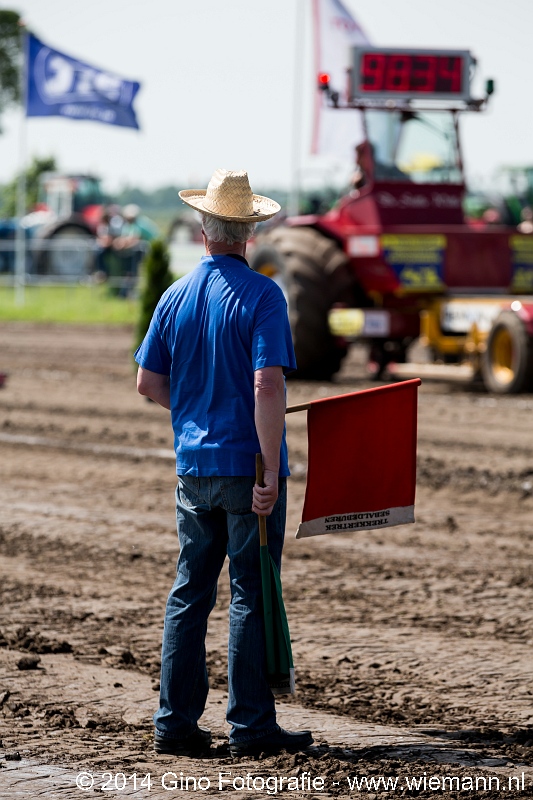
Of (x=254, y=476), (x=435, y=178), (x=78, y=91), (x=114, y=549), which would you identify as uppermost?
(x=78, y=91)

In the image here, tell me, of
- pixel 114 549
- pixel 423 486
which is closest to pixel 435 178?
pixel 423 486

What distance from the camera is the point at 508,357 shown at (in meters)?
12.9

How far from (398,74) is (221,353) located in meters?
10.3

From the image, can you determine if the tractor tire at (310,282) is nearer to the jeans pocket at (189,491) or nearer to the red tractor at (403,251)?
the red tractor at (403,251)

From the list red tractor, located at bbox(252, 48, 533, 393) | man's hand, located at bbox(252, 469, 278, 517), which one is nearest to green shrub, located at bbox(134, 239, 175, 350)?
red tractor, located at bbox(252, 48, 533, 393)

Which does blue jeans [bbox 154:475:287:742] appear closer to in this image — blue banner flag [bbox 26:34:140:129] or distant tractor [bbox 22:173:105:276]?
blue banner flag [bbox 26:34:140:129]

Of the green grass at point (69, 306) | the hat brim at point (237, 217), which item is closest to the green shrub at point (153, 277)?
the hat brim at point (237, 217)

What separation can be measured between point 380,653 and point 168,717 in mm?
1417

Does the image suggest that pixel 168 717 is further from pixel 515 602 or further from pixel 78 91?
pixel 78 91

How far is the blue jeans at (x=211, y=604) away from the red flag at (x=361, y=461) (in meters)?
0.33

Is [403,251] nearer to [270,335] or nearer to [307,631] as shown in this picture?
[307,631]

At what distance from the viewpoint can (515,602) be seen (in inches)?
233

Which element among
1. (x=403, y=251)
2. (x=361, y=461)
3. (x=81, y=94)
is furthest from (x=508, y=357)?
(x=81, y=94)

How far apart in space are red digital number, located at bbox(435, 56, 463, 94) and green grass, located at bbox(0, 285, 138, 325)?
1155cm
